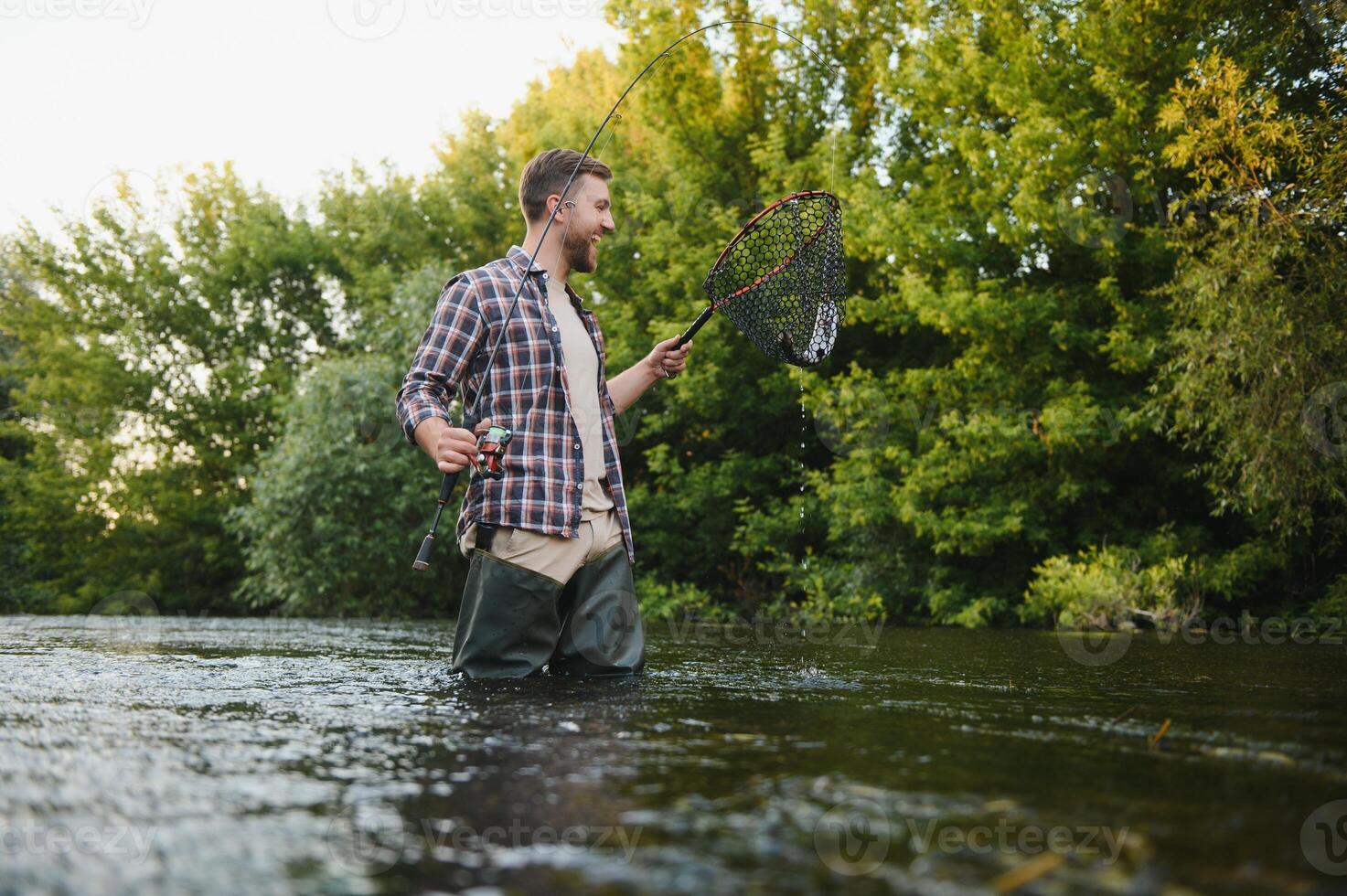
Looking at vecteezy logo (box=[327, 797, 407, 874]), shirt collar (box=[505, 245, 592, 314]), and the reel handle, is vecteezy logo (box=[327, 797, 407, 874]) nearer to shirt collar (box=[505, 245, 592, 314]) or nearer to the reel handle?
the reel handle

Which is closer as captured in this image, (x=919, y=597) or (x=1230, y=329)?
(x=1230, y=329)

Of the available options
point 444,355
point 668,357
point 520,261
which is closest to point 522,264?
point 520,261

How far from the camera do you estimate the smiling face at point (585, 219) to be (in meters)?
4.75

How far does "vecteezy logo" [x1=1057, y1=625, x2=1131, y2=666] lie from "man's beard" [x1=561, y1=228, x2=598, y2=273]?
3444 millimetres

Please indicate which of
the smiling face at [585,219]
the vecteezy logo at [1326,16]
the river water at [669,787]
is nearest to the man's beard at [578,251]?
the smiling face at [585,219]

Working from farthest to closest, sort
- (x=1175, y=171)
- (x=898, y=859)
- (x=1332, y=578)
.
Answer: (x=1175, y=171)
(x=1332, y=578)
(x=898, y=859)

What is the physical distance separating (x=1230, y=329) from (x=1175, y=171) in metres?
4.14

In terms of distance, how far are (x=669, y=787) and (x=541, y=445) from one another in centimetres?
240

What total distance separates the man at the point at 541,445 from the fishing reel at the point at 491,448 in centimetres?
6

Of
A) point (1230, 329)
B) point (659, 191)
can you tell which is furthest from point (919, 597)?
point (659, 191)

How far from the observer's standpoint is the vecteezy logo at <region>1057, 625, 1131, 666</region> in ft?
21.3

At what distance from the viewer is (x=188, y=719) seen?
10.5 feet

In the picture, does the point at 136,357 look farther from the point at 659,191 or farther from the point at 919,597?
the point at 919,597

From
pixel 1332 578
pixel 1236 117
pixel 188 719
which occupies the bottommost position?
pixel 188 719
